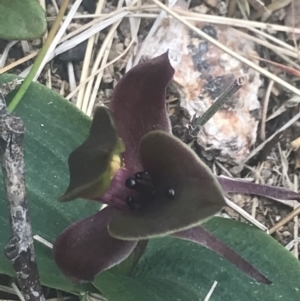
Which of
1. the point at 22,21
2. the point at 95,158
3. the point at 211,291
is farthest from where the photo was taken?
the point at 22,21

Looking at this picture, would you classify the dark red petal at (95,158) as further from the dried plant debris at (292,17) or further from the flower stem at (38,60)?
the dried plant debris at (292,17)

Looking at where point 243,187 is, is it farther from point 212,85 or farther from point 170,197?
point 212,85

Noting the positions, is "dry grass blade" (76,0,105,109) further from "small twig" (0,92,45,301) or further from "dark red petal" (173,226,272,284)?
"dark red petal" (173,226,272,284)

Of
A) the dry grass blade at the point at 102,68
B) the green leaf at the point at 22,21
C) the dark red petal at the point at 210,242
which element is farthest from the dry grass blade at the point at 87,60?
the dark red petal at the point at 210,242

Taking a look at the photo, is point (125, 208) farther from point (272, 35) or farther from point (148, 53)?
point (272, 35)

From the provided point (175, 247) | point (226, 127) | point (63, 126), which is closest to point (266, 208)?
point (226, 127)

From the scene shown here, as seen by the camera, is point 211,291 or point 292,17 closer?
point 211,291

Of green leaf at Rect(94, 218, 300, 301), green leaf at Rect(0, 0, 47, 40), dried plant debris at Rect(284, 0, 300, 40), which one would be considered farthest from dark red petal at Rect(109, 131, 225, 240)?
dried plant debris at Rect(284, 0, 300, 40)

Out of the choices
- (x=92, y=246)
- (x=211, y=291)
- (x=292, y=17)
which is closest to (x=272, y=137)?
(x=292, y=17)
